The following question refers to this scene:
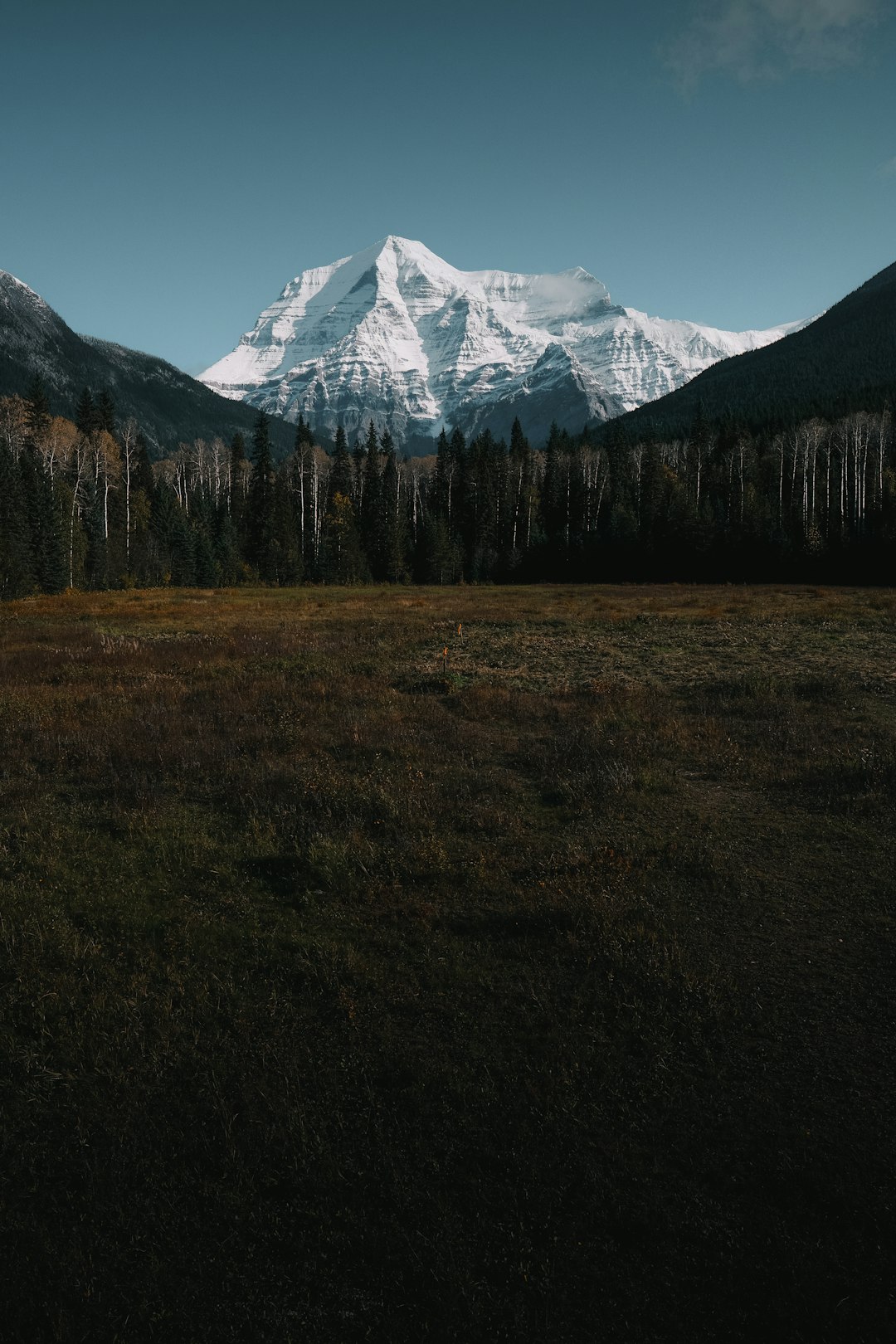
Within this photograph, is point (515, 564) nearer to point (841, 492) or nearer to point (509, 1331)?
point (841, 492)

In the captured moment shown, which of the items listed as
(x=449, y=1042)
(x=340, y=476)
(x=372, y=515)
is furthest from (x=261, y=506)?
(x=449, y=1042)

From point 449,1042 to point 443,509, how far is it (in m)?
116

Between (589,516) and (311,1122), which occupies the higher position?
(589,516)

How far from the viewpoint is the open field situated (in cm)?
426

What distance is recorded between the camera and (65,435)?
96.6 m

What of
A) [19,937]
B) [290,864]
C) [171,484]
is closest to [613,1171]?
[290,864]

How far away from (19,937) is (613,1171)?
6479 mm

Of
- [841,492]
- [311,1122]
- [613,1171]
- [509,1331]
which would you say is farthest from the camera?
[841,492]

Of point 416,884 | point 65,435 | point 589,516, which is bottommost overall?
point 416,884

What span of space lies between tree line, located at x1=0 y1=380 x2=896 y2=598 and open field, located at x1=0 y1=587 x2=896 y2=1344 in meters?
69.7

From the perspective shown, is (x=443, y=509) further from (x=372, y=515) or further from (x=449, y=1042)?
(x=449, y=1042)

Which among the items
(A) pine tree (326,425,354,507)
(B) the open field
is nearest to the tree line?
(A) pine tree (326,425,354,507)

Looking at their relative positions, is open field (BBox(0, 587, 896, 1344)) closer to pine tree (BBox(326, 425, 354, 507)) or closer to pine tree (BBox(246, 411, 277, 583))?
pine tree (BBox(246, 411, 277, 583))

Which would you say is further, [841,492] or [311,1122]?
[841,492]
